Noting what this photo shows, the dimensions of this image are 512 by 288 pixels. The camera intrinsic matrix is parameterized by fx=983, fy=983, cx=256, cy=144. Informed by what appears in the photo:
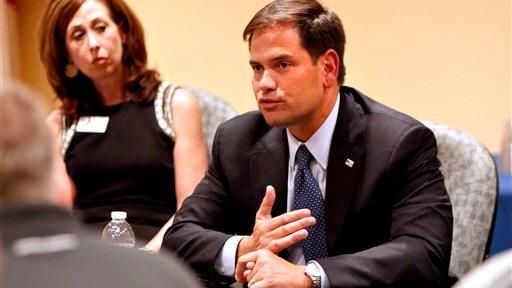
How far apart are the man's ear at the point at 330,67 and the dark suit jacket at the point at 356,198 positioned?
0.24 ft

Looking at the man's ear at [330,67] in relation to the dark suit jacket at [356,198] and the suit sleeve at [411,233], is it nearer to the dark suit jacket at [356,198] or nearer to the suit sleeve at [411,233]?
the dark suit jacket at [356,198]

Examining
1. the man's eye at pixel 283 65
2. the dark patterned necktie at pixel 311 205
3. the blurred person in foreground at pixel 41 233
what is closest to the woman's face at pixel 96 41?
the man's eye at pixel 283 65

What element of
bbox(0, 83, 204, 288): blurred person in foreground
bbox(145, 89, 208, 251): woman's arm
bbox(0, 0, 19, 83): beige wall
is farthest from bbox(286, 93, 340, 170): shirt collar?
bbox(0, 0, 19, 83): beige wall

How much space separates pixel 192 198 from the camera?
3.01 metres

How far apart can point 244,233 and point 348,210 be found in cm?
40

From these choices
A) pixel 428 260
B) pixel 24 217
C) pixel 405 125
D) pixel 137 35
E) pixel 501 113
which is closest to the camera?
pixel 24 217

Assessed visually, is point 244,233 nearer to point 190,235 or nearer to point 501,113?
point 190,235

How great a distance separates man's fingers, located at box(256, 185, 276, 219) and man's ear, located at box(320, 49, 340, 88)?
0.39m

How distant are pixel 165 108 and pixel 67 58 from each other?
1.56 feet

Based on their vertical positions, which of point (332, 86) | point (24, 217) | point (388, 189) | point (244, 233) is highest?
point (24, 217)

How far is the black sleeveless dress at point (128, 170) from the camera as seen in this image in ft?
11.8

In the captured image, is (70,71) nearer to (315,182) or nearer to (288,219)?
(315,182)

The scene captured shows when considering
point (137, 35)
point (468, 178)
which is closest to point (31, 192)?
point (468, 178)

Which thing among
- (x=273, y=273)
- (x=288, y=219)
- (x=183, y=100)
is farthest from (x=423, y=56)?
(x=273, y=273)
